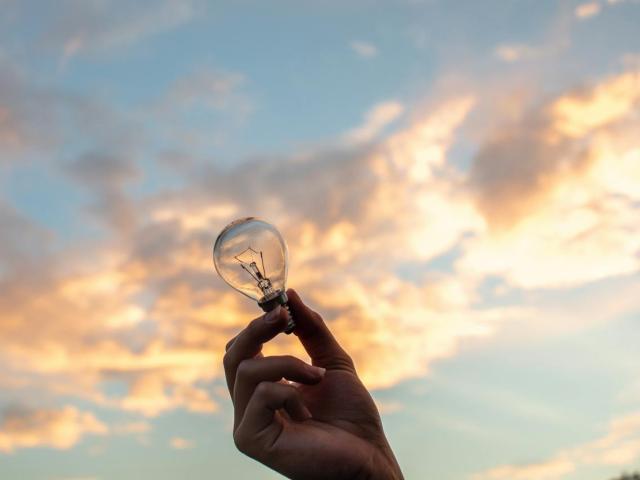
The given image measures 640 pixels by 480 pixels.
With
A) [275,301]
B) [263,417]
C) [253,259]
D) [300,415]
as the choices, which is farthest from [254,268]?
[263,417]

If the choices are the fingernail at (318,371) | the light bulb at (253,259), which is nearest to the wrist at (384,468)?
the fingernail at (318,371)

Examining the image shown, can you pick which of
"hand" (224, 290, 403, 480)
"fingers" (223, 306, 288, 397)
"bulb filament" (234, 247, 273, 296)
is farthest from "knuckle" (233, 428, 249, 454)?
"bulb filament" (234, 247, 273, 296)

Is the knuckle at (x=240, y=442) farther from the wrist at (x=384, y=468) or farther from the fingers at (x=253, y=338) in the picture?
the wrist at (x=384, y=468)

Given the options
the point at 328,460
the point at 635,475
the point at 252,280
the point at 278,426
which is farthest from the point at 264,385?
the point at 635,475

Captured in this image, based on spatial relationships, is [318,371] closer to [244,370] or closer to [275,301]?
[244,370]

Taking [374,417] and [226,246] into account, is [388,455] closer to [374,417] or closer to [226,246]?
[374,417]
